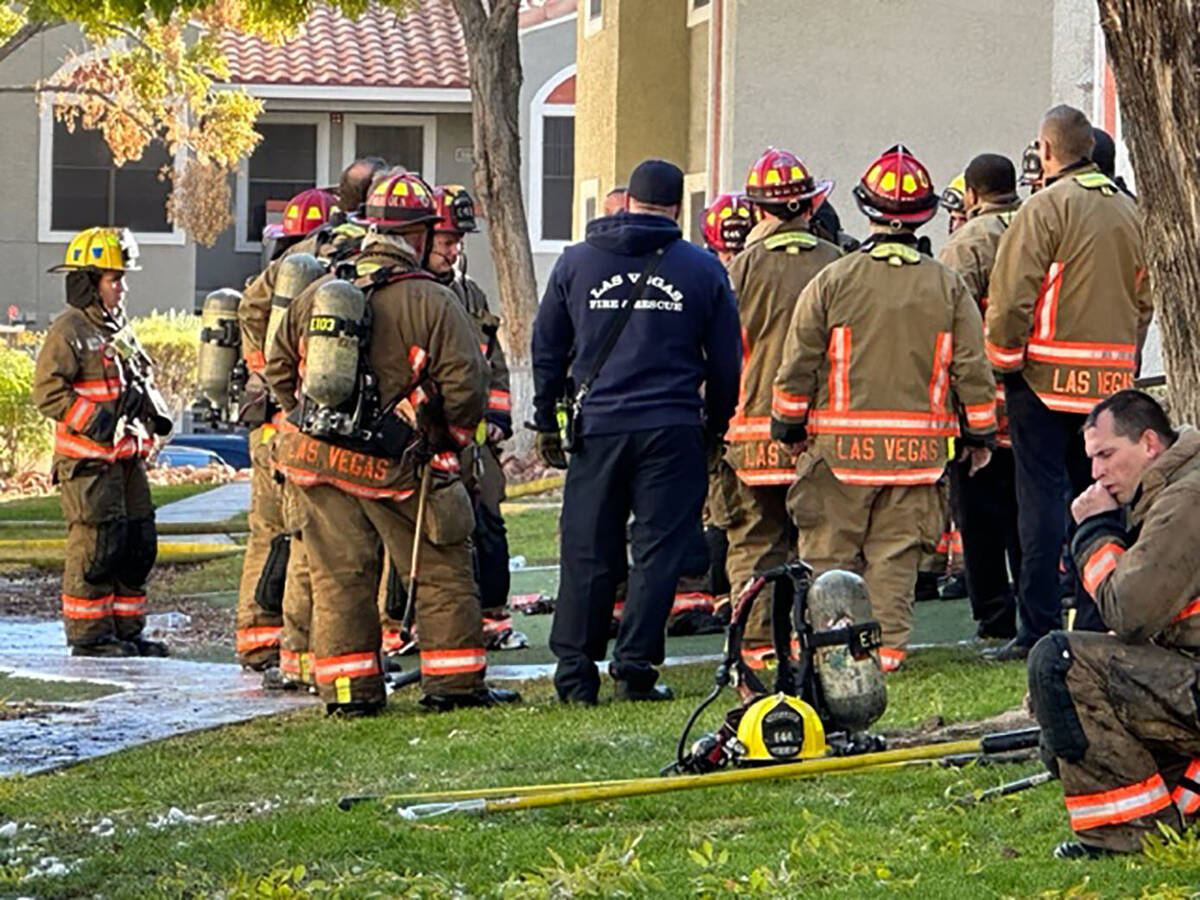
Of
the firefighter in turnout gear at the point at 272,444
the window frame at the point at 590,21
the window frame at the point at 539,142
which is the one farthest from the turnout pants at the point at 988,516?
the window frame at the point at 539,142

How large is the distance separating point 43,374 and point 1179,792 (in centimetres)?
764

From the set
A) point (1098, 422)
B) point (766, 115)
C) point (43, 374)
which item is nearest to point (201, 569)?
point (43, 374)

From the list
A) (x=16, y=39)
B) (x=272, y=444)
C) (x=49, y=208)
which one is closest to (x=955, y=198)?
(x=272, y=444)

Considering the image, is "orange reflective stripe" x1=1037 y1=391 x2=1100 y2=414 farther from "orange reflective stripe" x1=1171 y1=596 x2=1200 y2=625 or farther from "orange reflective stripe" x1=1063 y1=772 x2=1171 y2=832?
"orange reflective stripe" x1=1063 y1=772 x2=1171 y2=832

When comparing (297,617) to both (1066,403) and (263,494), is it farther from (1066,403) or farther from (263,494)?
(1066,403)

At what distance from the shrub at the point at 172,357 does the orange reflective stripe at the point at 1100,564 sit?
24009 mm

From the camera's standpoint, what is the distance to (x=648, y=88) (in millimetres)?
25891

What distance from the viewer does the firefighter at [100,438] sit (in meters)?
12.8

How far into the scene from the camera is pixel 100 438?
1277cm

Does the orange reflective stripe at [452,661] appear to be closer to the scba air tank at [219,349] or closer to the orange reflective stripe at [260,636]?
the orange reflective stripe at [260,636]

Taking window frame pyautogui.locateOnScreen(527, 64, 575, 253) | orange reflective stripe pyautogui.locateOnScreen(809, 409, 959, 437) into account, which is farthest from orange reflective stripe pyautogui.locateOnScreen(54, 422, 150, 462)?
window frame pyautogui.locateOnScreen(527, 64, 575, 253)

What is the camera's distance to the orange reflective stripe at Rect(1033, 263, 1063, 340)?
1047cm

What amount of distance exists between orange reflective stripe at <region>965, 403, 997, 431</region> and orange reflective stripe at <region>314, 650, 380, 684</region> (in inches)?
107

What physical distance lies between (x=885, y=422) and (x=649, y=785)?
3.14 meters
